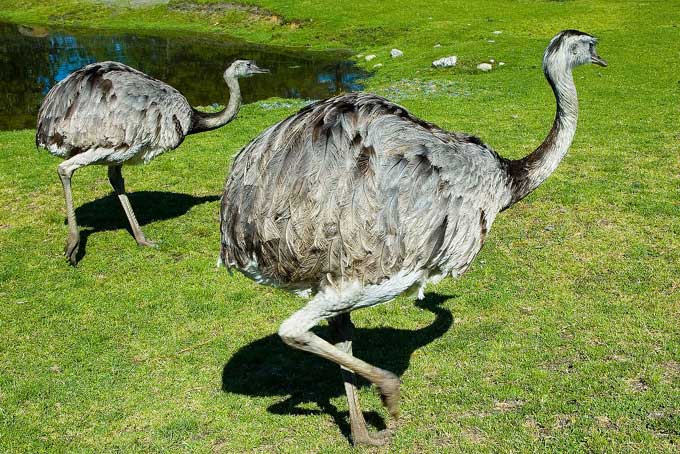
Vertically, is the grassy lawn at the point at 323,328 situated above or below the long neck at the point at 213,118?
below

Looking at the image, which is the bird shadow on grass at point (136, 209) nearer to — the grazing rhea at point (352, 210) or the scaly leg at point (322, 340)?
the grazing rhea at point (352, 210)

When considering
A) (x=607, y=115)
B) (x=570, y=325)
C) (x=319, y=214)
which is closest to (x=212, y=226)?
(x=570, y=325)

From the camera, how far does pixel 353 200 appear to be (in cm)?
368

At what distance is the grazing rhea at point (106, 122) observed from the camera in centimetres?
734

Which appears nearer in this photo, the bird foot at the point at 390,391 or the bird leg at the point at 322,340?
the bird leg at the point at 322,340

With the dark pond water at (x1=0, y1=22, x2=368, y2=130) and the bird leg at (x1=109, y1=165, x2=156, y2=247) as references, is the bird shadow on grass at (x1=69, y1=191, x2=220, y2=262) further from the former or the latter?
the dark pond water at (x1=0, y1=22, x2=368, y2=130)

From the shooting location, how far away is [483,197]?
4070mm

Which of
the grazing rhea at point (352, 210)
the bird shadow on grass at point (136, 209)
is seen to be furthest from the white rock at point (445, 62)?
the grazing rhea at point (352, 210)

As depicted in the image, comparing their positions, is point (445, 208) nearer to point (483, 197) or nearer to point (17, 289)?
point (483, 197)

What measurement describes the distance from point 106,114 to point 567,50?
466cm

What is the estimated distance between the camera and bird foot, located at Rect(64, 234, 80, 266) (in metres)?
7.32

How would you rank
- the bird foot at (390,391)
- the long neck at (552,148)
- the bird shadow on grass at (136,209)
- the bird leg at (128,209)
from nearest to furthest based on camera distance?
the bird foot at (390,391), the long neck at (552,148), the bird leg at (128,209), the bird shadow on grass at (136,209)

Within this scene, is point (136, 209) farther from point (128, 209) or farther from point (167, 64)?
point (167, 64)

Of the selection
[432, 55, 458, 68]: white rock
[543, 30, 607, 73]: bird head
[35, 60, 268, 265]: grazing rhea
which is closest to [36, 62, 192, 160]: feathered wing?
[35, 60, 268, 265]: grazing rhea
